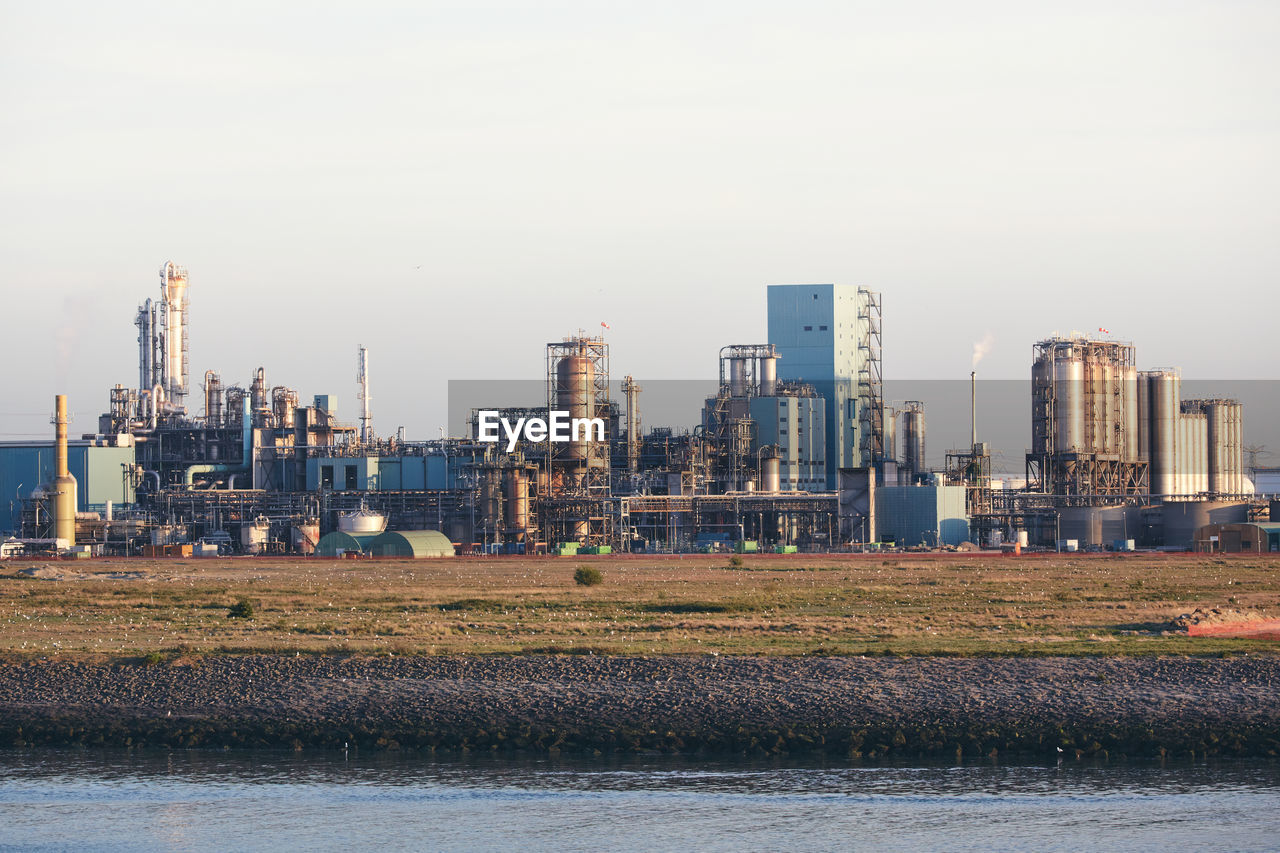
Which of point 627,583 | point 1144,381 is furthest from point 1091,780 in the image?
point 1144,381

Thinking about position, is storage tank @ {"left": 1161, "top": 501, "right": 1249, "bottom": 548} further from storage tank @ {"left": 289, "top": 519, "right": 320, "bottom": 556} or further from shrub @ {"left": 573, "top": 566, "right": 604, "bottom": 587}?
storage tank @ {"left": 289, "top": 519, "right": 320, "bottom": 556}

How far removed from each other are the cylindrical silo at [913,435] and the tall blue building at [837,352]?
2.77 meters

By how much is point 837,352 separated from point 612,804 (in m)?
127

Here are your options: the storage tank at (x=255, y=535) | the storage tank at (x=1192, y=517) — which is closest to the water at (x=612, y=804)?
the storage tank at (x=255, y=535)

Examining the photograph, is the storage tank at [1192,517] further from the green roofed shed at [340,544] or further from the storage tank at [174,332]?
the storage tank at [174,332]

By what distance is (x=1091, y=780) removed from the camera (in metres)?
32.2

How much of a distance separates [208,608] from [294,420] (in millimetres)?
82488

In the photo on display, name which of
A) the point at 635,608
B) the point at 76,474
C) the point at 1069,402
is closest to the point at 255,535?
the point at 76,474

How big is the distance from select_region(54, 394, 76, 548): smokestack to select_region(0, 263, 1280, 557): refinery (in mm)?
182

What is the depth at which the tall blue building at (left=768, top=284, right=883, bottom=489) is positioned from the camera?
153 m

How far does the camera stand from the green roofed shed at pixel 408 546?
113m

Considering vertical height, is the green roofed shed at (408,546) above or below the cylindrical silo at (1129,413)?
below

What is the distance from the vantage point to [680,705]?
1474 inches

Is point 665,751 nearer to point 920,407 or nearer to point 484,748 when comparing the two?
point 484,748
